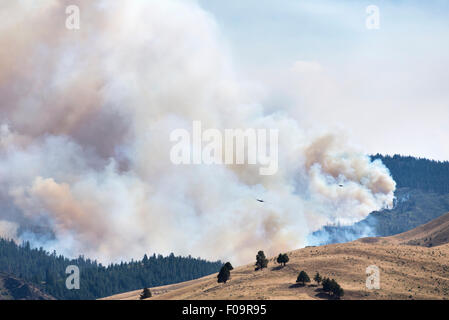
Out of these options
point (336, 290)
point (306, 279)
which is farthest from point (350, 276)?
point (336, 290)

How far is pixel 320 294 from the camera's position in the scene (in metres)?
155

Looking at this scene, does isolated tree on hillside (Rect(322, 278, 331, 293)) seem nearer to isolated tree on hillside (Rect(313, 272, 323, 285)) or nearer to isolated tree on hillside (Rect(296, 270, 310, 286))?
isolated tree on hillside (Rect(313, 272, 323, 285))

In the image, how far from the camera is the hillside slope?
156m

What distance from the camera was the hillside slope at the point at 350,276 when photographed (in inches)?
6152

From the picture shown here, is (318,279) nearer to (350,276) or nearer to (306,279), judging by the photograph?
(306,279)

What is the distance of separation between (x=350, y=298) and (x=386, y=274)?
23141mm

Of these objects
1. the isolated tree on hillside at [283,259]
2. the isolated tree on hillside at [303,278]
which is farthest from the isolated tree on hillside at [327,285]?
the isolated tree on hillside at [283,259]

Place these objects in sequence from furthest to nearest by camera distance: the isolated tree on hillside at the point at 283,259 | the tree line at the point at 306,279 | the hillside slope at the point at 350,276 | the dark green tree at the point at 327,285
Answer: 1. the isolated tree on hillside at the point at 283,259
2. the hillside slope at the point at 350,276
3. the dark green tree at the point at 327,285
4. the tree line at the point at 306,279

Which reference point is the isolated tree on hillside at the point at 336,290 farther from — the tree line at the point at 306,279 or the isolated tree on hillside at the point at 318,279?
the isolated tree on hillside at the point at 318,279

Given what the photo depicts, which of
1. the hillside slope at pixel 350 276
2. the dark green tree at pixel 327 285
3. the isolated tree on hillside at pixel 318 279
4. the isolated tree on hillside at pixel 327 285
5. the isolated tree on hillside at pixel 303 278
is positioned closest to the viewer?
the dark green tree at pixel 327 285

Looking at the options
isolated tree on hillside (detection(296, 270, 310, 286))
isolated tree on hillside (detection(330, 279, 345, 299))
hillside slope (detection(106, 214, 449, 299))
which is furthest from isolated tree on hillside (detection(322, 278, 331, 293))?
isolated tree on hillside (detection(296, 270, 310, 286))

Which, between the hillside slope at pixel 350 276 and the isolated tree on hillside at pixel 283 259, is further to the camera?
the isolated tree on hillside at pixel 283 259
